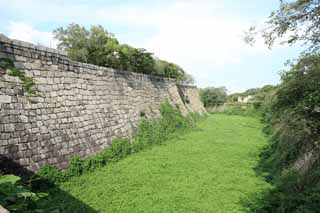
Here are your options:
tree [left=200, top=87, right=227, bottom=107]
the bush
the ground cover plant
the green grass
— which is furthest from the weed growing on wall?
tree [left=200, top=87, right=227, bottom=107]

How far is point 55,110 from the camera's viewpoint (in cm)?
462

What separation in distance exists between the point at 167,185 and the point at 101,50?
16.1 meters

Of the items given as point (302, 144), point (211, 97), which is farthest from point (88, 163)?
point (211, 97)

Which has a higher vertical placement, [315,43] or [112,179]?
[315,43]

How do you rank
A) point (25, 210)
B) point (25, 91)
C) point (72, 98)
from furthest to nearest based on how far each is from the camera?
point (72, 98) → point (25, 91) → point (25, 210)

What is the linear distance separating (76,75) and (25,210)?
4742 mm

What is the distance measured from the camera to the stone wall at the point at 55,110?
3.74 m

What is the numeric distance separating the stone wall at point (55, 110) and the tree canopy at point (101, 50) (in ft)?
36.7

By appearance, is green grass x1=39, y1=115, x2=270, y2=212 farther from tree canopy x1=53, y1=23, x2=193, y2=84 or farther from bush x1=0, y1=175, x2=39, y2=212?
tree canopy x1=53, y1=23, x2=193, y2=84

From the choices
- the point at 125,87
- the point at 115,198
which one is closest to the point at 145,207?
the point at 115,198

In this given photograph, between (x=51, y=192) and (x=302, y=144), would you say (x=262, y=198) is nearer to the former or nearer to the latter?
(x=302, y=144)

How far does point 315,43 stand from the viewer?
10.5 feet

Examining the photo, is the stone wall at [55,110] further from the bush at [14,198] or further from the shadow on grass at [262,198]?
the shadow on grass at [262,198]

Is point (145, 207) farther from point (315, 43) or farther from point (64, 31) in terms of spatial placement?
point (64, 31)
